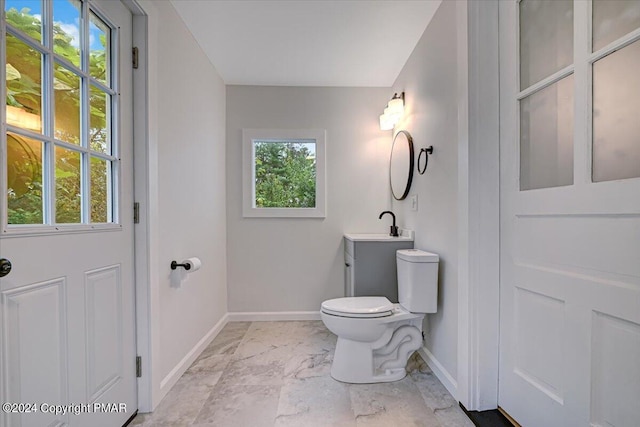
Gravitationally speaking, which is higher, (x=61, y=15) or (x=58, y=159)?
(x=61, y=15)

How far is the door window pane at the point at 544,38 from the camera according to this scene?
119cm

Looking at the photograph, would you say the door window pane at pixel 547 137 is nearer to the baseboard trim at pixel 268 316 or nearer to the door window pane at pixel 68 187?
the door window pane at pixel 68 187

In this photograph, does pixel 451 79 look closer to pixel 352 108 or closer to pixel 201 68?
pixel 352 108

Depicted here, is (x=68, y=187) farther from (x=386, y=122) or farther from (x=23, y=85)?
(x=386, y=122)

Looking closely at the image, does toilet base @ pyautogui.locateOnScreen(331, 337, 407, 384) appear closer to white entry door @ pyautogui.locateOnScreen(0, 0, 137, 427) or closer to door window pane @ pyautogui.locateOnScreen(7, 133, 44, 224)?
white entry door @ pyautogui.locateOnScreen(0, 0, 137, 427)

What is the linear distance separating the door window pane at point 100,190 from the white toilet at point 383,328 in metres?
1.30

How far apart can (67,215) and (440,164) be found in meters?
1.86

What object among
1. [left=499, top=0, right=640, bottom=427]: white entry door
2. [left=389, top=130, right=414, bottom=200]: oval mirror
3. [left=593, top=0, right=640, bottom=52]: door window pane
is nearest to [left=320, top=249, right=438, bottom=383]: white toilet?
[left=499, top=0, right=640, bottom=427]: white entry door

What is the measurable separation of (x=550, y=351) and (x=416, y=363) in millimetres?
1106

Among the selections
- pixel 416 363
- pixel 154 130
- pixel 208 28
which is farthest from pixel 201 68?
pixel 416 363

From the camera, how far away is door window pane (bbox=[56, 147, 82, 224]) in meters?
1.17

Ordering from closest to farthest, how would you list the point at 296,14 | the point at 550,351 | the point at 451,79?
the point at 550,351, the point at 451,79, the point at 296,14

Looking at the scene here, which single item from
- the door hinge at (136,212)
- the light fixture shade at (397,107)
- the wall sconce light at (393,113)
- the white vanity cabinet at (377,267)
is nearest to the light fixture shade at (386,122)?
the wall sconce light at (393,113)

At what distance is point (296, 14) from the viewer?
6.67 ft
